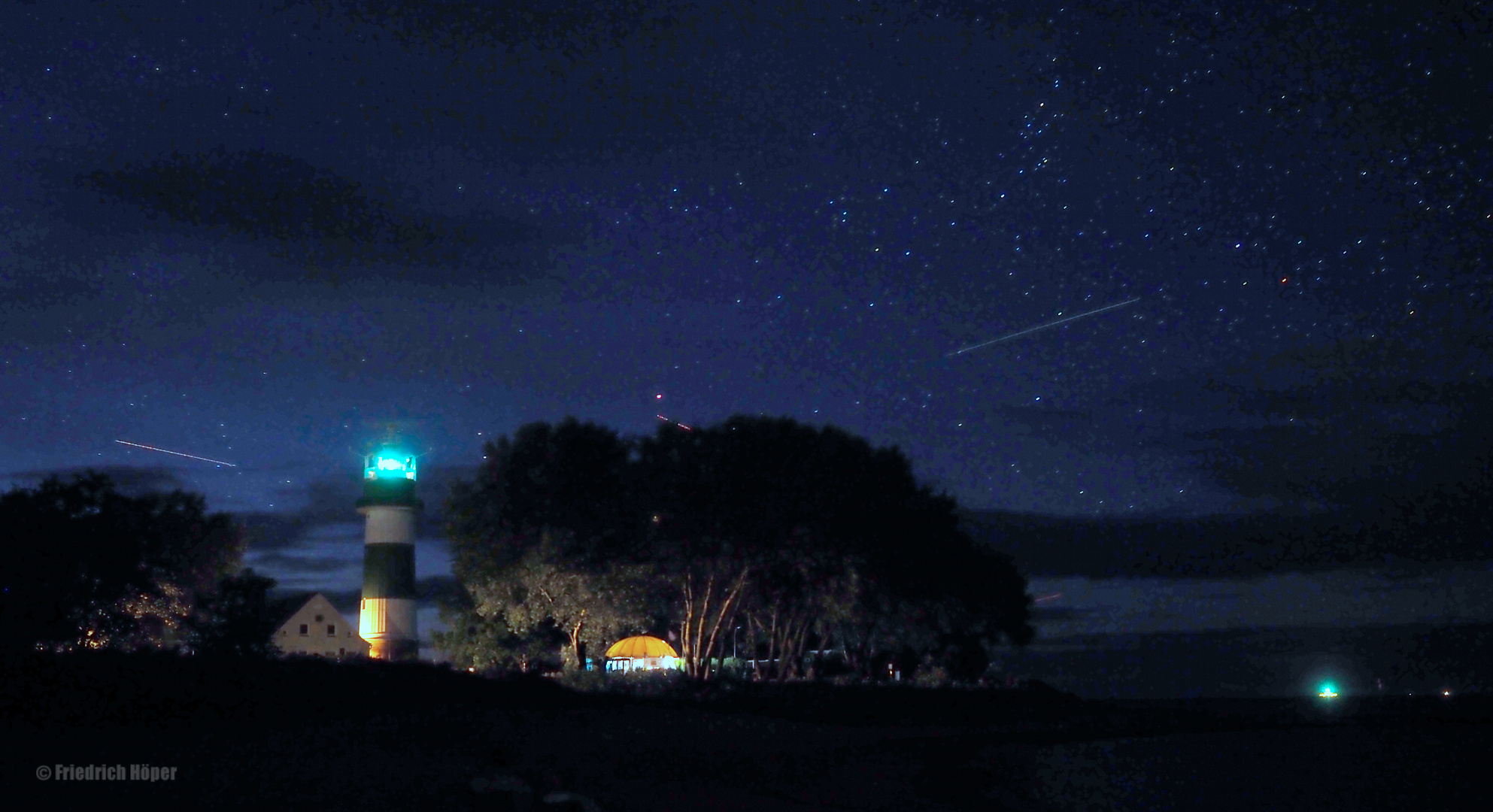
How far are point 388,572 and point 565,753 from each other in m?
40.2

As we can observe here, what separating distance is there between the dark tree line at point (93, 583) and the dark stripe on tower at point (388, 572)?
19.2 meters

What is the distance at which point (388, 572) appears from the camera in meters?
64.1

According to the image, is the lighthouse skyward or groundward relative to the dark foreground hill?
skyward

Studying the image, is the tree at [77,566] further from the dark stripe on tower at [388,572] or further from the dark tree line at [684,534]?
→ the dark stripe on tower at [388,572]

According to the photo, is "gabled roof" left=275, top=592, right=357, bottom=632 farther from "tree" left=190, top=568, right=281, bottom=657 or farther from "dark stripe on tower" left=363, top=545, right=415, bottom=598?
"tree" left=190, top=568, right=281, bottom=657

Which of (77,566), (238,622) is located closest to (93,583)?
(77,566)

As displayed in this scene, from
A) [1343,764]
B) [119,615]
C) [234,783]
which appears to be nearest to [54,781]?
[234,783]

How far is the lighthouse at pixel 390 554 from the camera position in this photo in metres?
62.3

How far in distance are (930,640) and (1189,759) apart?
2232 centimetres

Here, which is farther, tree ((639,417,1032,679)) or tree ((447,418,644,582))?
tree ((447,418,644,582))

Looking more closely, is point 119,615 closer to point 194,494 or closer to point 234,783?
point 234,783

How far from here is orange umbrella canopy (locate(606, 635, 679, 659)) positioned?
213ft

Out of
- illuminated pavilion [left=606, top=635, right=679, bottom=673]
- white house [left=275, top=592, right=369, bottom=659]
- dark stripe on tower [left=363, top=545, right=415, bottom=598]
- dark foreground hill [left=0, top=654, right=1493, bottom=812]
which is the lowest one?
dark foreground hill [left=0, top=654, right=1493, bottom=812]

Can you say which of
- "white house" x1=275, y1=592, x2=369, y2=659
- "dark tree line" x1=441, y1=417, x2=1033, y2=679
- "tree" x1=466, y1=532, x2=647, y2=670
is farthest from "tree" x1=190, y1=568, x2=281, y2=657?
"white house" x1=275, y1=592, x2=369, y2=659
